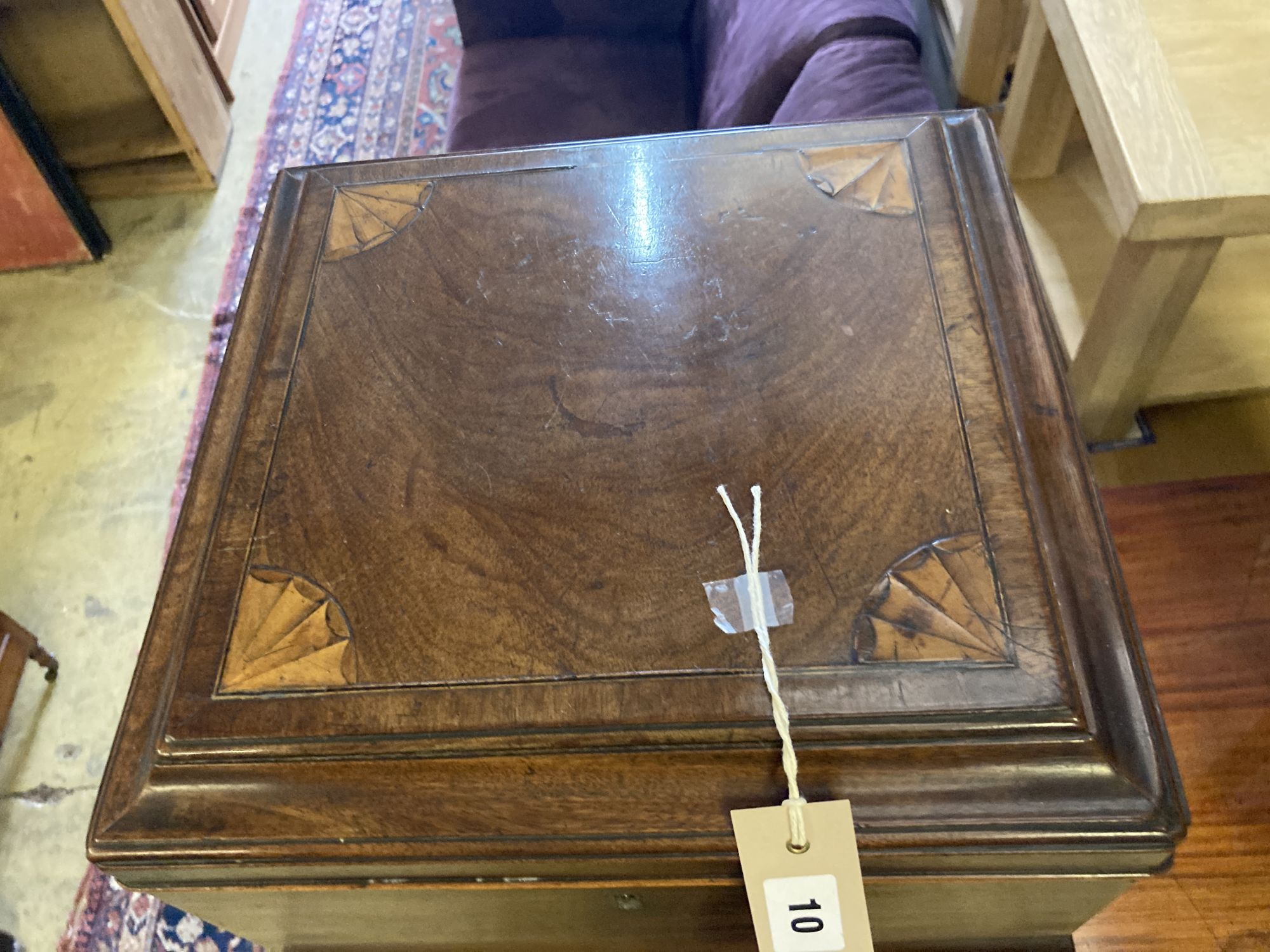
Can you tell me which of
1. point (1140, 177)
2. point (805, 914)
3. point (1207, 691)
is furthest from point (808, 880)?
point (1140, 177)

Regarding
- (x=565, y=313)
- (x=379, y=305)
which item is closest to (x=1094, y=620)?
(x=565, y=313)

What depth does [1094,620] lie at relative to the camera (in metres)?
0.57

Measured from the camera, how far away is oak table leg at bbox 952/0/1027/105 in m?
1.20

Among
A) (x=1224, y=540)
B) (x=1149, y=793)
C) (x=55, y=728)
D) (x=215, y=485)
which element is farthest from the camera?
(x=55, y=728)

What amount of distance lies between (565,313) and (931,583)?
1.13ft

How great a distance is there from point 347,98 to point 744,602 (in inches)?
77.2

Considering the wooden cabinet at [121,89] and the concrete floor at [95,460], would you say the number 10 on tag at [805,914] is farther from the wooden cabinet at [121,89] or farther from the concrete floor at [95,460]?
the wooden cabinet at [121,89]

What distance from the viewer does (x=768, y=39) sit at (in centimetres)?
113

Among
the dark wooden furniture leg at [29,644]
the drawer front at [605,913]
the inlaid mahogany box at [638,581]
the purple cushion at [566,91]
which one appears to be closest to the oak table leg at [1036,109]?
the inlaid mahogany box at [638,581]

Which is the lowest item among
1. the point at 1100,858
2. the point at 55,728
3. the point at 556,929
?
the point at 55,728

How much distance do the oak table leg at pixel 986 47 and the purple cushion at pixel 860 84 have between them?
0.83 ft

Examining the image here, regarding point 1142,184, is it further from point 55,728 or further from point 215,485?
point 55,728

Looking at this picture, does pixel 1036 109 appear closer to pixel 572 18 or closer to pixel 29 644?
pixel 572 18

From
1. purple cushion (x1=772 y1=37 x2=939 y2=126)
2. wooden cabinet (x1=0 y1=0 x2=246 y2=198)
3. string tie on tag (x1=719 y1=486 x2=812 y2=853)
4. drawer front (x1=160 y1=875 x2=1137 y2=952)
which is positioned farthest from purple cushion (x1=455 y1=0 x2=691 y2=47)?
drawer front (x1=160 y1=875 x2=1137 y2=952)
